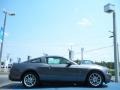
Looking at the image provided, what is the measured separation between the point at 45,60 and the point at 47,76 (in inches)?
27.6

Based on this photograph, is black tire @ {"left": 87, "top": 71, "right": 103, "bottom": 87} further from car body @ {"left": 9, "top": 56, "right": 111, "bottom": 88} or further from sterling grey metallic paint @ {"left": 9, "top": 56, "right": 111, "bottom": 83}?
sterling grey metallic paint @ {"left": 9, "top": 56, "right": 111, "bottom": 83}

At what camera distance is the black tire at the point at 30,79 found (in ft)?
37.0

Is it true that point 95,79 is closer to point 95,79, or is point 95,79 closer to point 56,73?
point 95,79

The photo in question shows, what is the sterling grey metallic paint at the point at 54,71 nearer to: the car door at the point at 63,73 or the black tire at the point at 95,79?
the car door at the point at 63,73

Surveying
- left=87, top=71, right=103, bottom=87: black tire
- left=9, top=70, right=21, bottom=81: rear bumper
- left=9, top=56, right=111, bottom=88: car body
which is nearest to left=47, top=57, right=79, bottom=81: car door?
left=9, top=56, right=111, bottom=88: car body

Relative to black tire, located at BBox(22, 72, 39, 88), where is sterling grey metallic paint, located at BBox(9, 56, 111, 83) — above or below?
above

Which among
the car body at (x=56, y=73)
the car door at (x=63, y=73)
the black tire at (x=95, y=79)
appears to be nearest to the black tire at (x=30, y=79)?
the car body at (x=56, y=73)

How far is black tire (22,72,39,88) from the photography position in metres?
11.3

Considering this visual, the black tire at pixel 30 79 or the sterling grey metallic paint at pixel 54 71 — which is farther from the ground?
the sterling grey metallic paint at pixel 54 71

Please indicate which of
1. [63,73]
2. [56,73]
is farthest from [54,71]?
[63,73]

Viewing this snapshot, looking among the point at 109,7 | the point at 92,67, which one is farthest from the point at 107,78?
the point at 109,7

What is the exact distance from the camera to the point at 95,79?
11367mm

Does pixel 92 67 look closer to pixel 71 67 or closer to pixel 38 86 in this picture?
pixel 71 67

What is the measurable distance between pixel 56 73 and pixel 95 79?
5.31ft
